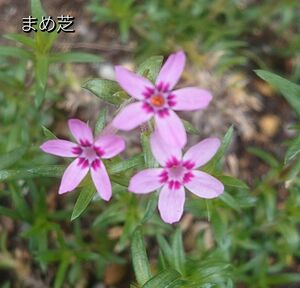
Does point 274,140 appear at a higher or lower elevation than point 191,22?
lower

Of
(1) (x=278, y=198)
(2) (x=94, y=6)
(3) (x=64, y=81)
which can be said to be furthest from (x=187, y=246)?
(2) (x=94, y=6)

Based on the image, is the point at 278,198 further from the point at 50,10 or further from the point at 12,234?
the point at 50,10

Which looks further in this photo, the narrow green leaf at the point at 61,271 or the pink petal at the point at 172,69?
the narrow green leaf at the point at 61,271

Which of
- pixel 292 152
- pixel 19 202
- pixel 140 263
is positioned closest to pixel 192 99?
pixel 292 152

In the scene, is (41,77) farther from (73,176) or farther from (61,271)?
(61,271)

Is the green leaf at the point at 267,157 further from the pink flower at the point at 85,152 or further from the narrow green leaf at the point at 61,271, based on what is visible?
the pink flower at the point at 85,152

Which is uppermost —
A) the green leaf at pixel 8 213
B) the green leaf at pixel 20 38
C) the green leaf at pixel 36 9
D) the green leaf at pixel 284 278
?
the green leaf at pixel 36 9

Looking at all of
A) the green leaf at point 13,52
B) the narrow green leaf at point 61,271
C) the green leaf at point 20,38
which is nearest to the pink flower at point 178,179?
the green leaf at point 20,38
